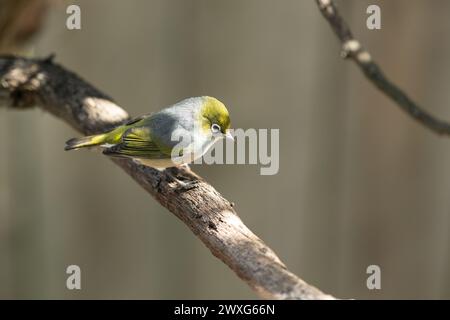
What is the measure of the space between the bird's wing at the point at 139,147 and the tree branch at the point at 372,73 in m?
Result: 0.86

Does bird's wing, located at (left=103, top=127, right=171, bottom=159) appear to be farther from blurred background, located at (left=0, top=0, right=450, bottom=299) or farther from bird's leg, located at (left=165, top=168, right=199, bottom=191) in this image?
blurred background, located at (left=0, top=0, right=450, bottom=299)

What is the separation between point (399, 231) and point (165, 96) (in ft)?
5.91

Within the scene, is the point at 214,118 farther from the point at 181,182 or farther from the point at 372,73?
the point at 372,73

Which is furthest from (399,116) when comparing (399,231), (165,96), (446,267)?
(165,96)

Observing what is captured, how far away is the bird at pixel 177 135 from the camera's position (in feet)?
8.58

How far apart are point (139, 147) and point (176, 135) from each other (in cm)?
16

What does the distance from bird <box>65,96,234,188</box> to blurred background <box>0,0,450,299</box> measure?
4.60 feet

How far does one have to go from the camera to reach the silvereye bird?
262 cm

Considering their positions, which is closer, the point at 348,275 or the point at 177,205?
the point at 177,205

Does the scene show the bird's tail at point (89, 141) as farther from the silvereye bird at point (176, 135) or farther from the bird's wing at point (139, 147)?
the bird's wing at point (139, 147)

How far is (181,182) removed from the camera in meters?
2.63

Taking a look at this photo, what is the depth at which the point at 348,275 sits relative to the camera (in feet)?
14.1

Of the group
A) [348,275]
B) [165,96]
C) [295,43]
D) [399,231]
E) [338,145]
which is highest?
[295,43]

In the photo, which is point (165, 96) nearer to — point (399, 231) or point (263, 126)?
point (263, 126)
